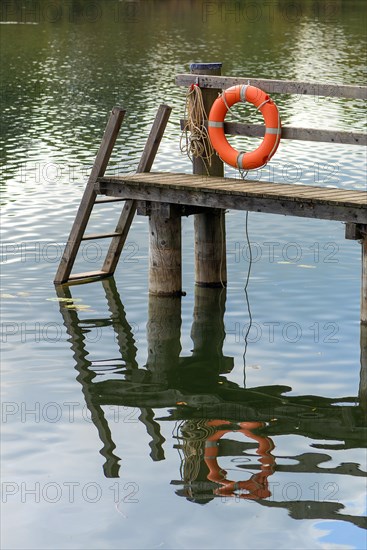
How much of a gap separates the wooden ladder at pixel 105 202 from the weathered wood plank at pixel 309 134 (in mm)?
451

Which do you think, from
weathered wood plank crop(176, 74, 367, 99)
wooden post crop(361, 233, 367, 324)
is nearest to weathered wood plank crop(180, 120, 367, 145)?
weathered wood plank crop(176, 74, 367, 99)

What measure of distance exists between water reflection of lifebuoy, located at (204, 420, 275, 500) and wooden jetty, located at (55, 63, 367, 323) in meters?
2.12

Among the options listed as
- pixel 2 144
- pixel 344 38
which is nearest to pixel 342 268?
pixel 2 144

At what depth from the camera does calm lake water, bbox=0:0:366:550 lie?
7.43 m

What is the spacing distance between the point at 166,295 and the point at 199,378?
1.78m

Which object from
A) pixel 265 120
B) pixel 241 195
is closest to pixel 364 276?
pixel 241 195

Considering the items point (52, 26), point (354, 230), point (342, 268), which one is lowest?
point (52, 26)

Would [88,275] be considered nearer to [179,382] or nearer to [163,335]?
[163,335]

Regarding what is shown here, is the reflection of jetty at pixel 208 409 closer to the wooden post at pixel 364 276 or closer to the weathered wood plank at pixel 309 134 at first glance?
the wooden post at pixel 364 276

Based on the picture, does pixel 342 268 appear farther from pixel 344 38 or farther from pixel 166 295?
pixel 344 38

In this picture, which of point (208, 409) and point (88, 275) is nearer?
point (208, 409)

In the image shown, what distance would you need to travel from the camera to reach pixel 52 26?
1898 inches

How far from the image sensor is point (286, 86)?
11102mm

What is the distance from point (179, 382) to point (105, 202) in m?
2.71
